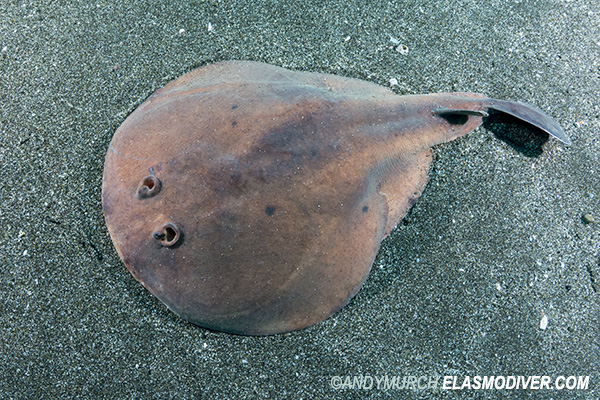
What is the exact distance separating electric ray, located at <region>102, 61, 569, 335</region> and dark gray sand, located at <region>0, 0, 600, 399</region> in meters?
0.36

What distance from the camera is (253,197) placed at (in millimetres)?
1701

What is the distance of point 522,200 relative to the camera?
2.40 meters

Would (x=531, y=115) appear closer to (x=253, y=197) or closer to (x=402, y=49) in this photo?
(x=402, y=49)

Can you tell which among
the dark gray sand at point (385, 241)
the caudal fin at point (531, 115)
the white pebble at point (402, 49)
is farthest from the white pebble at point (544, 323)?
the white pebble at point (402, 49)

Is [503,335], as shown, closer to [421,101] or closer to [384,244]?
[384,244]

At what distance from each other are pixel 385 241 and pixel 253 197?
96 centimetres

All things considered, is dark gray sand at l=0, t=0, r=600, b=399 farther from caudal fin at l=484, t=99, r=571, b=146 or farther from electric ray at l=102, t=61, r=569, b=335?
electric ray at l=102, t=61, r=569, b=335

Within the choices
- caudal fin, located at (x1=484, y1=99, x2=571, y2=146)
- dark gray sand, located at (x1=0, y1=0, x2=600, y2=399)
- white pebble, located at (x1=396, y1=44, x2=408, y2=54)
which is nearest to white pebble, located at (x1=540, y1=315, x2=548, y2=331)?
dark gray sand, located at (x1=0, y1=0, x2=600, y2=399)

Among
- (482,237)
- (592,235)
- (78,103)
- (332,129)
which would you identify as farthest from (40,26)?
(592,235)

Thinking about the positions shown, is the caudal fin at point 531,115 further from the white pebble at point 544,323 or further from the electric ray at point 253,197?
the white pebble at point 544,323

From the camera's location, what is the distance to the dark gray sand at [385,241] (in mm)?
2100

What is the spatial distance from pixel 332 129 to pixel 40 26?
7.02 feet

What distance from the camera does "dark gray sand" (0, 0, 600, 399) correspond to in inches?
82.7

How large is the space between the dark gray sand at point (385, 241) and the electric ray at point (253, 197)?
358 mm
